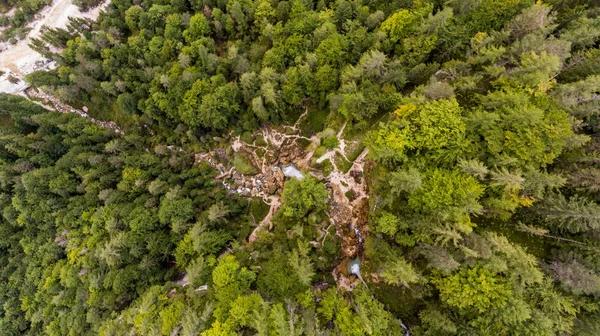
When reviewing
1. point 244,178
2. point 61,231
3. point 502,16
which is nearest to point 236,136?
point 244,178

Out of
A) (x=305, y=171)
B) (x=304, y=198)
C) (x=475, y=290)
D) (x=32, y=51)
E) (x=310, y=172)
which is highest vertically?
(x=32, y=51)

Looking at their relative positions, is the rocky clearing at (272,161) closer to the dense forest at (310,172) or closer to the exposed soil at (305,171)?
the exposed soil at (305,171)

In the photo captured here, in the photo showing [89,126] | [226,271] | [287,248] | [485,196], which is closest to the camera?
[485,196]

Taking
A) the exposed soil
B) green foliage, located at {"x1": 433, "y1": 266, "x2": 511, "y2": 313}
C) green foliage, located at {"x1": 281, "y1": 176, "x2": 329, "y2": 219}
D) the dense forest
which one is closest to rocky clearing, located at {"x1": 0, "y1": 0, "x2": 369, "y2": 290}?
the exposed soil

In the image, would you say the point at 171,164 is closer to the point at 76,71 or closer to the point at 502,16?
the point at 76,71

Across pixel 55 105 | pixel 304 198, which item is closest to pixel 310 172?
pixel 304 198

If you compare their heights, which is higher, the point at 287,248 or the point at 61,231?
the point at 61,231

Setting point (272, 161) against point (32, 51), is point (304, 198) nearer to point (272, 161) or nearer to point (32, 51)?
point (272, 161)

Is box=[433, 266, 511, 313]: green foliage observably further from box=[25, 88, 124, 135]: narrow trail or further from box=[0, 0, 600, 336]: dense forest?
box=[25, 88, 124, 135]: narrow trail
